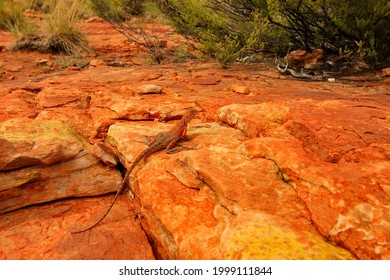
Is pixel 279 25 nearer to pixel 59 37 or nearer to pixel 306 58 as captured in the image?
pixel 306 58

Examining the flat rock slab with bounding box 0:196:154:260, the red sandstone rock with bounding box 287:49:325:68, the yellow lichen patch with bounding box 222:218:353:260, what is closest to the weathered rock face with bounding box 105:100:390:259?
the yellow lichen patch with bounding box 222:218:353:260

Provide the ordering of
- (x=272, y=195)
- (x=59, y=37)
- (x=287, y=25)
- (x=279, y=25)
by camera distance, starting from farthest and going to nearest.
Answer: (x=59, y=37) → (x=287, y=25) → (x=279, y=25) → (x=272, y=195)

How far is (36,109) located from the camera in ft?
13.8

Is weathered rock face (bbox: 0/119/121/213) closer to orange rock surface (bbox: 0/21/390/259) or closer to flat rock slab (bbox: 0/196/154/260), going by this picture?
orange rock surface (bbox: 0/21/390/259)

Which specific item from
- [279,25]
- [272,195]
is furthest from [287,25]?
[272,195]

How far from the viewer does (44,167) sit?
2.97 m

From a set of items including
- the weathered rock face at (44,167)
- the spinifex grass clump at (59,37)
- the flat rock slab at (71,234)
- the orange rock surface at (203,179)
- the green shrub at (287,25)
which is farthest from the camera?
the spinifex grass clump at (59,37)

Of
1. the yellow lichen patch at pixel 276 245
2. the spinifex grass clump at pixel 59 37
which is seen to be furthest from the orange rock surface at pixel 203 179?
the spinifex grass clump at pixel 59 37

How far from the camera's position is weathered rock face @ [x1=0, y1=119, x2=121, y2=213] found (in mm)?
2795

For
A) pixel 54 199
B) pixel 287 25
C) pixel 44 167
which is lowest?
pixel 54 199

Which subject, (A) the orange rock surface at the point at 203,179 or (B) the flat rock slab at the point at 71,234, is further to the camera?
(B) the flat rock slab at the point at 71,234

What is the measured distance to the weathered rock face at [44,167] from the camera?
2.79 metres

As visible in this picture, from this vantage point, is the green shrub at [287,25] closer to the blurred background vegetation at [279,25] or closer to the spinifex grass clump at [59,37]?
the blurred background vegetation at [279,25]

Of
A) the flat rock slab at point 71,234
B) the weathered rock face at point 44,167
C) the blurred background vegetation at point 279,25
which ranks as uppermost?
the blurred background vegetation at point 279,25
